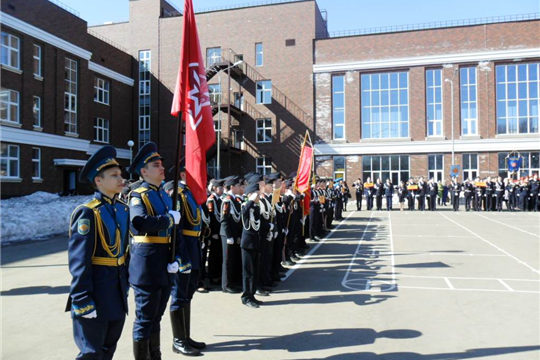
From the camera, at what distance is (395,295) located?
750cm

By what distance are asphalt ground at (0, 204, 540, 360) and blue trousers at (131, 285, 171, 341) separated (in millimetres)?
866

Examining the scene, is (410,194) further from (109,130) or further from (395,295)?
(109,130)

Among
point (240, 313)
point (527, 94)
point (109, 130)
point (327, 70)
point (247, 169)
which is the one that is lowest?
point (240, 313)

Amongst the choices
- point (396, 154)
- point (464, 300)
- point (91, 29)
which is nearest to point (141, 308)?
point (464, 300)

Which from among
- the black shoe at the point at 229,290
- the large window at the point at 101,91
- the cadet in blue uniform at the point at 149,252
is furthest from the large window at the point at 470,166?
the cadet in blue uniform at the point at 149,252

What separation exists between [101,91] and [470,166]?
32.3 m

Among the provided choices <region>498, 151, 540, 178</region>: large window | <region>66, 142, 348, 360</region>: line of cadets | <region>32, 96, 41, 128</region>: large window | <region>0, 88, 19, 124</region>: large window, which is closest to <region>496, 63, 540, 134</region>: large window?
<region>498, 151, 540, 178</region>: large window

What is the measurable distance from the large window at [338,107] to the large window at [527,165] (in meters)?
13.3

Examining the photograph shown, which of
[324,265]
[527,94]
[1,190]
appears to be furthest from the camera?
[527,94]

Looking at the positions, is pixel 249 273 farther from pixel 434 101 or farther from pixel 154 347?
pixel 434 101

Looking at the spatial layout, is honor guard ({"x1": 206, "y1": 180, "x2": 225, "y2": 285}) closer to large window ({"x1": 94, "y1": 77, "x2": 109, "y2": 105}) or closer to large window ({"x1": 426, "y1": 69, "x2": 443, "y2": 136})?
large window ({"x1": 94, "y1": 77, "x2": 109, "y2": 105})

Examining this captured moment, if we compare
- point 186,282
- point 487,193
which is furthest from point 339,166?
point 186,282

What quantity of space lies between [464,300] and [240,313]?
3.74 metres

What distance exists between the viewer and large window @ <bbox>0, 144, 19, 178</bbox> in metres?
25.3
